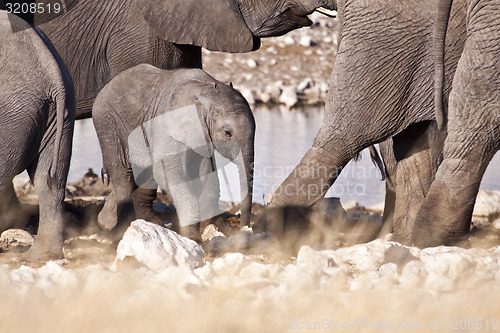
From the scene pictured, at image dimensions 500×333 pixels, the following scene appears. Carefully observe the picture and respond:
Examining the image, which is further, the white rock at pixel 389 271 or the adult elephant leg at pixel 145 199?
the adult elephant leg at pixel 145 199

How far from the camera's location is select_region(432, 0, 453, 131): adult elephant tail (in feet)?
11.6

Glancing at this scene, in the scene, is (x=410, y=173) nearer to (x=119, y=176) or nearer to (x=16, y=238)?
(x=119, y=176)

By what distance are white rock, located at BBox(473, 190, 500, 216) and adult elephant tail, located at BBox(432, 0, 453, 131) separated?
5.46ft

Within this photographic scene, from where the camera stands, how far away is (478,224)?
194 inches

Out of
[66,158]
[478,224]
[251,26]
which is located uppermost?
[251,26]

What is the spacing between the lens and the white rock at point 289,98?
1116cm

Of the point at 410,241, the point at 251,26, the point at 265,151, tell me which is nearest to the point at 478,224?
the point at 410,241

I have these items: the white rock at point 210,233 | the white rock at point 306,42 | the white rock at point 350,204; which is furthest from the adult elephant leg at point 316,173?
the white rock at point 306,42

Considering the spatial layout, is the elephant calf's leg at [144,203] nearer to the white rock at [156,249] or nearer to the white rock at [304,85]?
the white rock at [156,249]

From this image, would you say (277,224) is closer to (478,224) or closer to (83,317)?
(478,224)

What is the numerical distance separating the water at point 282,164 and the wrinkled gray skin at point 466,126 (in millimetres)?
1564

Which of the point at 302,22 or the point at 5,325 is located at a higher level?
the point at 302,22

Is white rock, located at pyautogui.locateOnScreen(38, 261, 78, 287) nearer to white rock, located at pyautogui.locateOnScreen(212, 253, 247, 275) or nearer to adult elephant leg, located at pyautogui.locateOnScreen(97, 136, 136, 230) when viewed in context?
white rock, located at pyautogui.locateOnScreen(212, 253, 247, 275)

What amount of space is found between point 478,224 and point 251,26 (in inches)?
64.2
